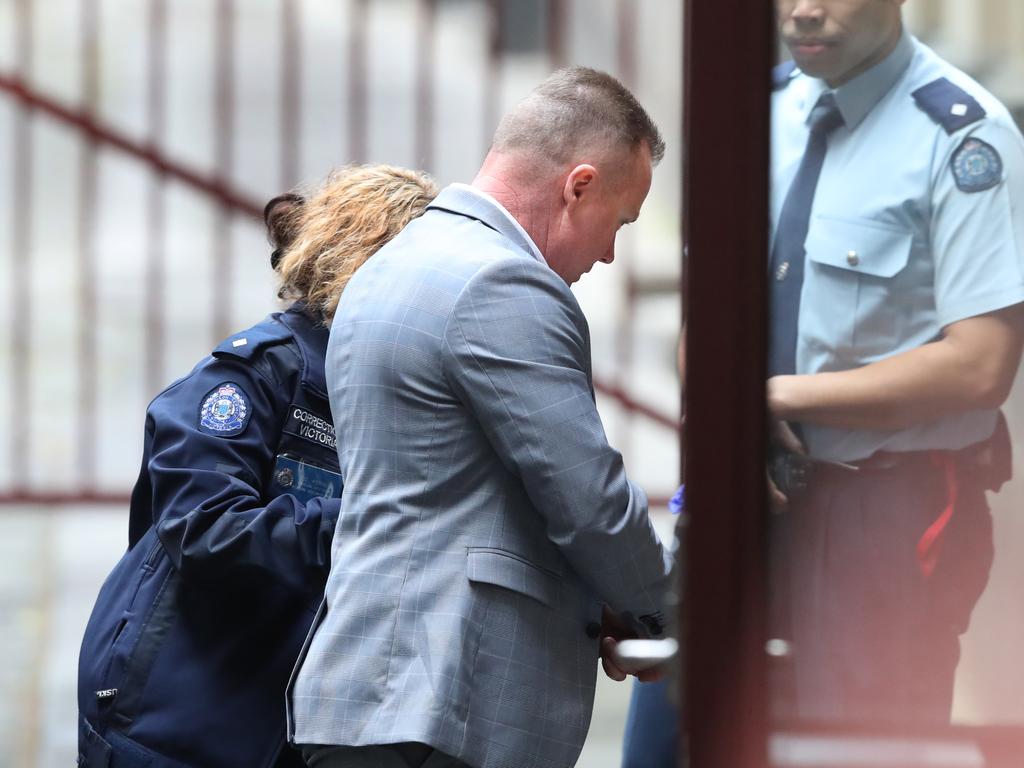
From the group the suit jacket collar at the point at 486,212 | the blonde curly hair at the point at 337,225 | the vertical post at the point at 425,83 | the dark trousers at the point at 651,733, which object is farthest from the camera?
the vertical post at the point at 425,83

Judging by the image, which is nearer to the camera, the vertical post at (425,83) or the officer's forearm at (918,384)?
the officer's forearm at (918,384)

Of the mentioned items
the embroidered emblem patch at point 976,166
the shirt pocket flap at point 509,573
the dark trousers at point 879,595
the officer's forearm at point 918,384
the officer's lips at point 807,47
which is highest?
the officer's lips at point 807,47

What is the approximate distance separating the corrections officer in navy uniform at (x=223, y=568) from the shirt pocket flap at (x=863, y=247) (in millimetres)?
1079

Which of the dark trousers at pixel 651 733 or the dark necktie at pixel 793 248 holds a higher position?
the dark necktie at pixel 793 248

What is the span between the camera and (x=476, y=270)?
1.96 metres

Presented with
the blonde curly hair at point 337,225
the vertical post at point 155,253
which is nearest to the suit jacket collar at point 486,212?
the blonde curly hair at point 337,225

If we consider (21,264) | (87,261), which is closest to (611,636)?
(87,261)

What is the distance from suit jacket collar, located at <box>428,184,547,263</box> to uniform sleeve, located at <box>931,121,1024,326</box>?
2.89 feet

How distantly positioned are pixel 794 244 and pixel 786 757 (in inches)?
15.6

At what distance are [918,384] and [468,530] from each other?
2.70 feet

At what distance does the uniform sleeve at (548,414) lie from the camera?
190 cm

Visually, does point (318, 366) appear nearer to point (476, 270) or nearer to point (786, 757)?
point (476, 270)

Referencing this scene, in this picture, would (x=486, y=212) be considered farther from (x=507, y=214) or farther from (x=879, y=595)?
(x=879, y=595)

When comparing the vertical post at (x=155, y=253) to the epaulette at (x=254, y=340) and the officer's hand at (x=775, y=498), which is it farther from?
the officer's hand at (x=775, y=498)
